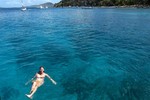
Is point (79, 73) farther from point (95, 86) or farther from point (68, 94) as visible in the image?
point (68, 94)

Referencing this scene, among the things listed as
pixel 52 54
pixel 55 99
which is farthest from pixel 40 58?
pixel 55 99

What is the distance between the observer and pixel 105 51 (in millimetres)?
31875

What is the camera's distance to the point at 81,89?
19.8 metres

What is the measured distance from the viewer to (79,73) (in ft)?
77.3

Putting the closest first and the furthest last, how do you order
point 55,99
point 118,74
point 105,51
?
point 55,99, point 118,74, point 105,51

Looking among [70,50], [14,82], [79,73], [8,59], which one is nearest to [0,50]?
[8,59]

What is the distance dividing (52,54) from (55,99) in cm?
1291

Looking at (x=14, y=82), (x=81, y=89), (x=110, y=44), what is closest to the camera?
(x=81, y=89)

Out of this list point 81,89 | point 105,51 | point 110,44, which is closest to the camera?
point 81,89

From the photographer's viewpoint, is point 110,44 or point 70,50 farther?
point 110,44

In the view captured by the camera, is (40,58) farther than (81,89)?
Yes

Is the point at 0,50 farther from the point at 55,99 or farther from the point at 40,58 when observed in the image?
the point at 55,99

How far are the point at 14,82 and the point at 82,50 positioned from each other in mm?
13171

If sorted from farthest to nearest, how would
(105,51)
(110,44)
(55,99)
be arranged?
(110,44), (105,51), (55,99)
